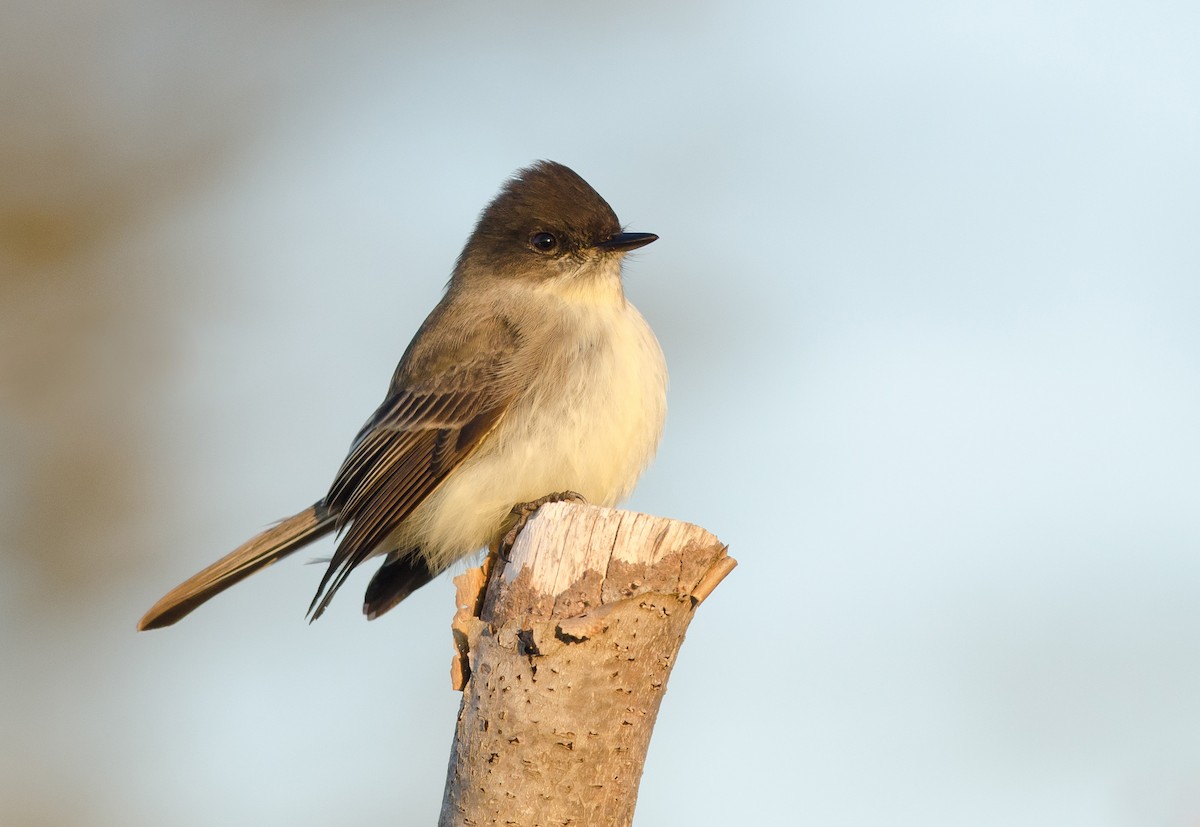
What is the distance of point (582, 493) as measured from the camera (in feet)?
13.9

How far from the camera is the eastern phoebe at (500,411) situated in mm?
4238

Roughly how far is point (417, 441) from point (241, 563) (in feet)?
2.61

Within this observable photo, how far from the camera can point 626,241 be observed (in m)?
4.80

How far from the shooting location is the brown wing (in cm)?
437

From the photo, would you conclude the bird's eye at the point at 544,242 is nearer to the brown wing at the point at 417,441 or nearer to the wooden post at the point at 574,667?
the brown wing at the point at 417,441

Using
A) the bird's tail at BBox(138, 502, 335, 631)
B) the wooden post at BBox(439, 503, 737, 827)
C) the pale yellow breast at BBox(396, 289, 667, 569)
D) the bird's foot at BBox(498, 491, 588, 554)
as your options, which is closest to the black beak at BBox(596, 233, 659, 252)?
the pale yellow breast at BBox(396, 289, 667, 569)

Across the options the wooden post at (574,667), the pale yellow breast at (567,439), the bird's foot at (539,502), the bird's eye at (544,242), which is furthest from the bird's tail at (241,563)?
the wooden post at (574,667)

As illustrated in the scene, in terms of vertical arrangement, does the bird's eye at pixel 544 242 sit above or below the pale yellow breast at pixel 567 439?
above

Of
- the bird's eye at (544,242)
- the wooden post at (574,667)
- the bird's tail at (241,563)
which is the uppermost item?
the bird's eye at (544,242)

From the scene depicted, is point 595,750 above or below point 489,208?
below

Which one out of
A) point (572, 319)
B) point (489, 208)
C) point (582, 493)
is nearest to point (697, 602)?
point (582, 493)

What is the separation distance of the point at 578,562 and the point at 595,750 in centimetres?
41

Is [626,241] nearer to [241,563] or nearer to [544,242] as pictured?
[544,242]

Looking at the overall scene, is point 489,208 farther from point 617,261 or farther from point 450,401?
point 450,401
